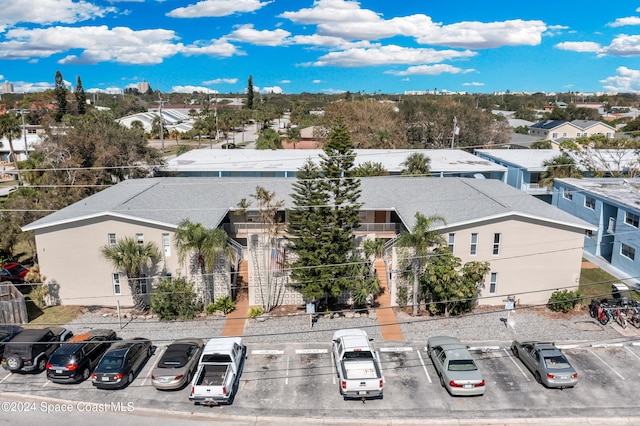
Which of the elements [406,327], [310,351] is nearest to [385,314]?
[406,327]

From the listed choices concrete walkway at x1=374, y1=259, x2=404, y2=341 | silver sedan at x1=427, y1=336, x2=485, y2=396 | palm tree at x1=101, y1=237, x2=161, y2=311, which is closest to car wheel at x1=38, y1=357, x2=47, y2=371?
palm tree at x1=101, y1=237, x2=161, y2=311

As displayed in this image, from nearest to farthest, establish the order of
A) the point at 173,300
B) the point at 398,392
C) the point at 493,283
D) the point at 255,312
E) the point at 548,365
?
1. the point at 398,392
2. the point at 548,365
3. the point at 173,300
4. the point at 255,312
5. the point at 493,283

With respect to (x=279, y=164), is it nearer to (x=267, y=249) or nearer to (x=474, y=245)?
(x=267, y=249)

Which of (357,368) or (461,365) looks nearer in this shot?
(357,368)

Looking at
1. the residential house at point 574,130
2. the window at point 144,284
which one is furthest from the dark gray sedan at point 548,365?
the residential house at point 574,130

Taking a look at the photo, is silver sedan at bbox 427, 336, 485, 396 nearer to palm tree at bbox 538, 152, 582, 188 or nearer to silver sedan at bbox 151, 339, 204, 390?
silver sedan at bbox 151, 339, 204, 390

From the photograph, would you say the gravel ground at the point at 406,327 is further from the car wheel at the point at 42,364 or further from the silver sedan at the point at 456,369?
the car wheel at the point at 42,364
